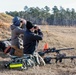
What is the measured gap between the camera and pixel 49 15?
10306 cm

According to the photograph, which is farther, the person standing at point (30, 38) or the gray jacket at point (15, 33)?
the gray jacket at point (15, 33)

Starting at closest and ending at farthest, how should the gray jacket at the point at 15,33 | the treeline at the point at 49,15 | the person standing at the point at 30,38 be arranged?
1. the person standing at the point at 30,38
2. the gray jacket at the point at 15,33
3. the treeline at the point at 49,15

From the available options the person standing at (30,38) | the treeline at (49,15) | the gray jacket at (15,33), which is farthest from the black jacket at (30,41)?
the treeline at (49,15)

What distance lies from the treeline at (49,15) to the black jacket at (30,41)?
8149 cm

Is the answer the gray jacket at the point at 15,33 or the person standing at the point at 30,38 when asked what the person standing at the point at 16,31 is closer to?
the gray jacket at the point at 15,33

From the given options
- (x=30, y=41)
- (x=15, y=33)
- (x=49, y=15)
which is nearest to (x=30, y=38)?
(x=30, y=41)

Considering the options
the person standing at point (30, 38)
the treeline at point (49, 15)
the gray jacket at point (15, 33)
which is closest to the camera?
the person standing at point (30, 38)

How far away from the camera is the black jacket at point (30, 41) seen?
455 inches

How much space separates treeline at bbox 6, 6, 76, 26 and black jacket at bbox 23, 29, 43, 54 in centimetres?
8149

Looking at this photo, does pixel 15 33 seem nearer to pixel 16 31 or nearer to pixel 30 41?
pixel 16 31

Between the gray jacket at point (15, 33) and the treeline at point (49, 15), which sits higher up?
the gray jacket at point (15, 33)

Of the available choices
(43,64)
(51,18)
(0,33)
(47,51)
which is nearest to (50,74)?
(43,64)

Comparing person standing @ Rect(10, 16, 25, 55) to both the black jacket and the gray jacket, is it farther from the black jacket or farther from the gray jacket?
the black jacket

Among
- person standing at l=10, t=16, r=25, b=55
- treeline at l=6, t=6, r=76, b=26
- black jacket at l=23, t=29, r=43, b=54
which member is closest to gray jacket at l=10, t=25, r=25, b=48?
person standing at l=10, t=16, r=25, b=55
